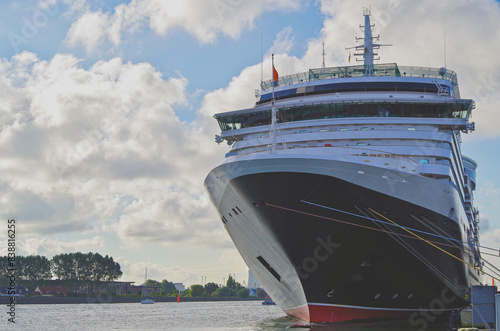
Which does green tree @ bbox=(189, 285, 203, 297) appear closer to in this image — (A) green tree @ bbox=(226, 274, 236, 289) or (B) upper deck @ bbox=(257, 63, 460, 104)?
(A) green tree @ bbox=(226, 274, 236, 289)

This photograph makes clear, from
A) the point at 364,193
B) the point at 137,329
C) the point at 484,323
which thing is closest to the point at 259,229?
the point at 364,193

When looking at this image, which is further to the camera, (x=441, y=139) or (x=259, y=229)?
(x=441, y=139)

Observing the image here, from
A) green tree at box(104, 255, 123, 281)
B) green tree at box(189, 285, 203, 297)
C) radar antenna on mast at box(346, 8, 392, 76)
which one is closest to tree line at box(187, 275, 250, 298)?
green tree at box(189, 285, 203, 297)

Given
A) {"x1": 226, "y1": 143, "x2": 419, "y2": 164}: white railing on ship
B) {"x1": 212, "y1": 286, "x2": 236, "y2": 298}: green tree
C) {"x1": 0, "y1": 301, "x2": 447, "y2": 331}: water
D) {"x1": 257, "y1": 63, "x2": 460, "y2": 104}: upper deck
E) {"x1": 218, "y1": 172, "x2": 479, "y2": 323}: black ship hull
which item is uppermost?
{"x1": 257, "y1": 63, "x2": 460, "y2": 104}: upper deck

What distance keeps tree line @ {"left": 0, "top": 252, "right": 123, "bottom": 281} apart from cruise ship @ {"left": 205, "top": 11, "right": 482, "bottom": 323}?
360 feet

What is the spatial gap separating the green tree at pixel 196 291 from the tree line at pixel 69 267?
3806 centimetres

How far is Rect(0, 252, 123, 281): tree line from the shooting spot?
425ft

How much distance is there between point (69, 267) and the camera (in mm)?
134500

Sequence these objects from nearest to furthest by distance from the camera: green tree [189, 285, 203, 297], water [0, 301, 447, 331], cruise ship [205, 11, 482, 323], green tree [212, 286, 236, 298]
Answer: cruise ship [205, 11, 482, 323] → water [0, 301, 447, 331] → green tree [189, 285, 203, 297] → green tree [212, 286, 236, 298]

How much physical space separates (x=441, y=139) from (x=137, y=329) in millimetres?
21804

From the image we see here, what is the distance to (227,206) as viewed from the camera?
27297 mm

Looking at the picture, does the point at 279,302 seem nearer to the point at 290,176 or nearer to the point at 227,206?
the point at 227,206

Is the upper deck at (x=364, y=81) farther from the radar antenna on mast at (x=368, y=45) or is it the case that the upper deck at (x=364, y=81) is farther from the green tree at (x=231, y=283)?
the green tree at (x=231, y=283)

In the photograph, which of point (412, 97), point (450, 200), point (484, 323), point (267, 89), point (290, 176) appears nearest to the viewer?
point (484, 323)
